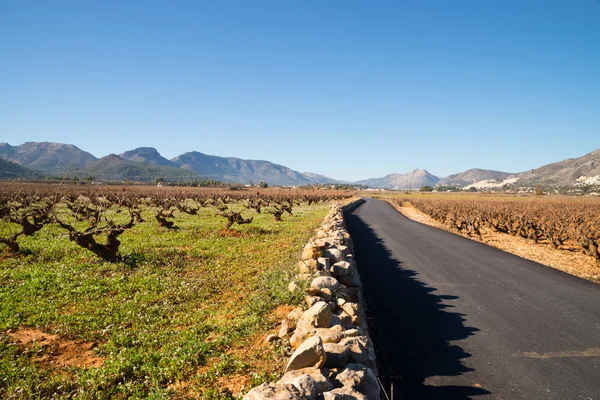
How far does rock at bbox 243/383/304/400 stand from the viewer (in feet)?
11.7

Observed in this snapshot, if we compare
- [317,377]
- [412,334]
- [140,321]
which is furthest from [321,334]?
[140,321]

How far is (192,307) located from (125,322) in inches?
67.5

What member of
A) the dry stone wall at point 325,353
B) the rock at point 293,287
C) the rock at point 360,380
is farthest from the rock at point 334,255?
the rock at point 360,380

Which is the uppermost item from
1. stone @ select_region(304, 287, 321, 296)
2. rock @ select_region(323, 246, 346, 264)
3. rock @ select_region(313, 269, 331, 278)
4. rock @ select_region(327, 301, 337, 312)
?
rock @ select_region(323, 246, 346, 264)

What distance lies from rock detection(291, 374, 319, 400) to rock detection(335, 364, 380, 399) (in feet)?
2.28

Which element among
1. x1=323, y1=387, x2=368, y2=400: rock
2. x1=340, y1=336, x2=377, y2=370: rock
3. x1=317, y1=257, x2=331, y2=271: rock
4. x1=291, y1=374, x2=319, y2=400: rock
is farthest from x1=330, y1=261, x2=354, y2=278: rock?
x1=291, y1=374, x2=319, y2=400: rock

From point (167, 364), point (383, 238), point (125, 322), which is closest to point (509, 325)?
point (167, 364)

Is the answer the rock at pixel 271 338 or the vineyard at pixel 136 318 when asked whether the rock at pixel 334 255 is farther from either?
the rock at pixel 271 338

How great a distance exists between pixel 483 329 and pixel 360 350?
4804 millimetres

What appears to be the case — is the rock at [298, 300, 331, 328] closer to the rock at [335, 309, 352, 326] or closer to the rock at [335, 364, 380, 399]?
the rock at [335, 309, 352, 326]

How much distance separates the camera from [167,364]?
5.89 m

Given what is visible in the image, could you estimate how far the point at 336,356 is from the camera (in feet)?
16.5

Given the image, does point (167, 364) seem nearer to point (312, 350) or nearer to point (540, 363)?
point (312, 350)

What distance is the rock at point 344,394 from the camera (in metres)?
3.88
